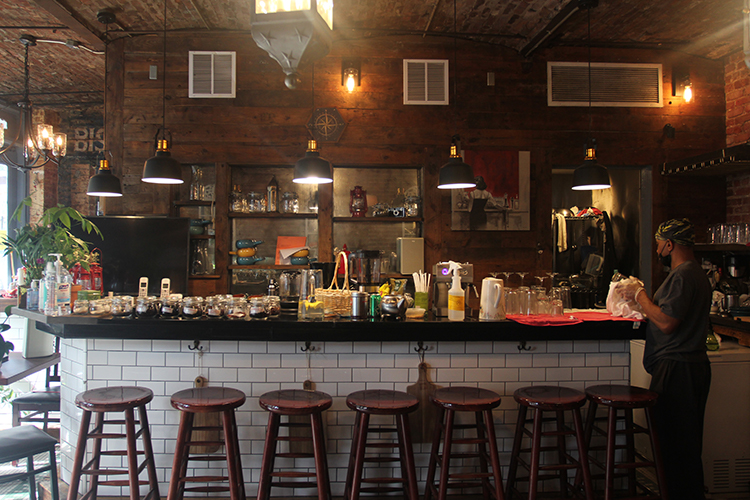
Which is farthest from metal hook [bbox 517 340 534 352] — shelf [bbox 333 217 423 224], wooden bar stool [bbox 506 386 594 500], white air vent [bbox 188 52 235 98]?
white air vent [bbox 188 52 235 98]

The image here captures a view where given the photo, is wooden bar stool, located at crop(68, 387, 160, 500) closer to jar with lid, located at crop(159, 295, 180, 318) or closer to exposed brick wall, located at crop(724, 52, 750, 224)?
jar with lid, located at crop(159, 295, 180, 318)

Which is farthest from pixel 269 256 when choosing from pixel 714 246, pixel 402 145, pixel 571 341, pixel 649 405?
pixel 714 246

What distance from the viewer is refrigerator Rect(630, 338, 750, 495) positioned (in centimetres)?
311

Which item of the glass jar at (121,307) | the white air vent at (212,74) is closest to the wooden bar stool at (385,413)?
the glass jar at (121,307)

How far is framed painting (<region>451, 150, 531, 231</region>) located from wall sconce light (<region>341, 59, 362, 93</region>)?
1358 millimetres

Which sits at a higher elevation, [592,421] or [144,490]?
[592,421]

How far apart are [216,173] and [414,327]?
3.18 meters

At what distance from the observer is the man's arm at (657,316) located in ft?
8.30

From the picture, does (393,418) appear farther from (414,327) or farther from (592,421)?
(592,421)

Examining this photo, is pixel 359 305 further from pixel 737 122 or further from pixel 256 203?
pixel 737 122

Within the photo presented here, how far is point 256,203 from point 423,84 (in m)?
2.16

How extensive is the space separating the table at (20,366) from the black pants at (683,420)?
362 cm

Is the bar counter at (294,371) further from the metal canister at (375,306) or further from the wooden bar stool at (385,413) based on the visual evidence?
the wooden bar stool at (385,413)

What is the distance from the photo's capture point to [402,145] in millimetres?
5098
